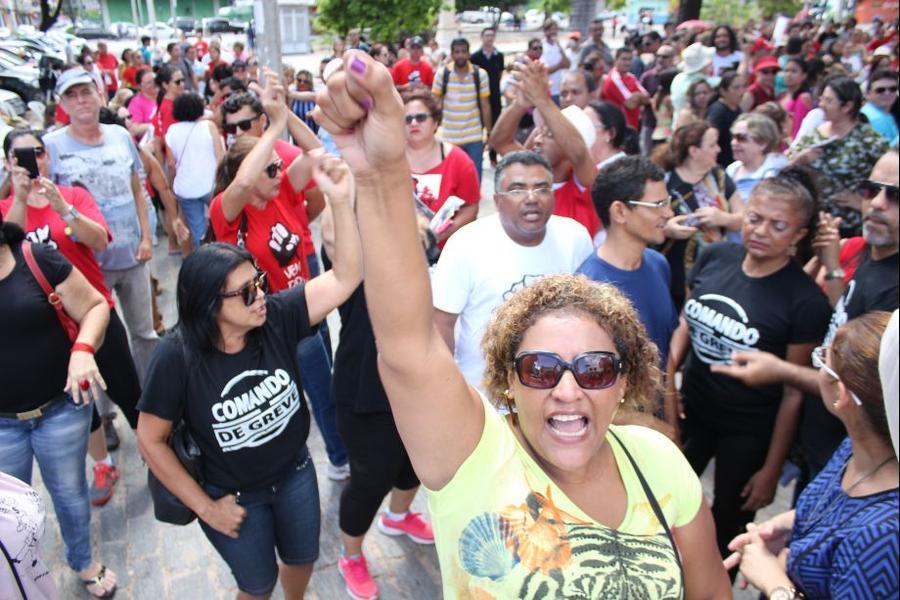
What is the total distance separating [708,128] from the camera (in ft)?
14.5

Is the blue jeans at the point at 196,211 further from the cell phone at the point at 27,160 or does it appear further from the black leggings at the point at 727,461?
the black leggings at the point at 727,461

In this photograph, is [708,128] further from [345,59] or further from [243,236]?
[345,59]

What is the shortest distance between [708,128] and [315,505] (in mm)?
3310

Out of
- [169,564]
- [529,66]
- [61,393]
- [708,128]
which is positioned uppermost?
[529,66]

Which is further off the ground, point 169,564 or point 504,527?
point 504,527

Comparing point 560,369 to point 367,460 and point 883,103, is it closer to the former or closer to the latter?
point 367,460

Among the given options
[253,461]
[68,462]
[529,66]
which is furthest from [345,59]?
[529,66]

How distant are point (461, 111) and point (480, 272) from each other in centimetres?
558

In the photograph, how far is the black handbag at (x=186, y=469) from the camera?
2504mm

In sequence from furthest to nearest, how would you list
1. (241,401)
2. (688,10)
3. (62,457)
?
(688,10) → (62,457) → (241,401)

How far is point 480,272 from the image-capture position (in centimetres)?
305

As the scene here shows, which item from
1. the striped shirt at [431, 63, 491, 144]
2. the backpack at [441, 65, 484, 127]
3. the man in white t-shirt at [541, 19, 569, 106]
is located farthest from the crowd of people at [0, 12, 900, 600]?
the man in white t-shirt at [541, 19, 569, 106]

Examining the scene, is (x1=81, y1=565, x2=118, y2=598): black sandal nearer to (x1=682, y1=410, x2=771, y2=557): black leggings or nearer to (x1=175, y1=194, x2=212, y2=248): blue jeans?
(x1=682, y1=410, x2=771, y2=557): black leggings

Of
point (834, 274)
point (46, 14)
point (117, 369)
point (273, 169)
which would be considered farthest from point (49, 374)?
point (46, 14)
